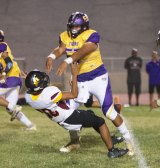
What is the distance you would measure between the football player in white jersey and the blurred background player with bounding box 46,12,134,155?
8.4 inches

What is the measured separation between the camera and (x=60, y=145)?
8.42 metres

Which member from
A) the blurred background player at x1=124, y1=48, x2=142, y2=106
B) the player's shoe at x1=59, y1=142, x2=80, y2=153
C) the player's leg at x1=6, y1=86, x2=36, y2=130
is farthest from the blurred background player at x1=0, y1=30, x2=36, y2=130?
the blurred background player at x1=124, y1=48, x2=142, y2=106

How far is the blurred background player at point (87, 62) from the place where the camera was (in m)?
7.43

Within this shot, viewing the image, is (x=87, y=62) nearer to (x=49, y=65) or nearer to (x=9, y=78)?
(x=49, y=65)

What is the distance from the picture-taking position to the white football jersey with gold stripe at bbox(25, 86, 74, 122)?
7.16 m

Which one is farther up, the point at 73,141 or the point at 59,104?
the point at 59,104

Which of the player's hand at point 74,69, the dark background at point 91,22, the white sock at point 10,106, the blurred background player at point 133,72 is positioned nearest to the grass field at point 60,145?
the white sock at point 10,106

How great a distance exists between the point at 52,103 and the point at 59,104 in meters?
0.20

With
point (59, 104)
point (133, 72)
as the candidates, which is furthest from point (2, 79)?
point (133, 72)

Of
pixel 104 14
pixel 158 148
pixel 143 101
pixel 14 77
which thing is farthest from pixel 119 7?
pixel 158 148

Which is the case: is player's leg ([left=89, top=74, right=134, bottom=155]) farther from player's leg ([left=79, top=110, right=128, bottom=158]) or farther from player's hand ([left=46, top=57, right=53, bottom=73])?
player's hand ([left=46, top=57, right=53, bottom=73])

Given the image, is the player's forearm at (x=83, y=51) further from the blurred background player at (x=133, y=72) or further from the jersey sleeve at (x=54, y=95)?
the blurred background player at (x=133, y=72)

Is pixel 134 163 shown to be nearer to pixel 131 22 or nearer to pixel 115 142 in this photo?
pixel 115 142

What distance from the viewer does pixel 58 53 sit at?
7770mm
